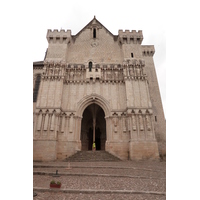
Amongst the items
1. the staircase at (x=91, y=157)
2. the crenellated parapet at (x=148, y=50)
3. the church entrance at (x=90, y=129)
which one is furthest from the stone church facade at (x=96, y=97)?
the crenellated parapet at (x=148, y=50)

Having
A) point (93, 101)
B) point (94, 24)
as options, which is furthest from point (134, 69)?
point (94, 24)

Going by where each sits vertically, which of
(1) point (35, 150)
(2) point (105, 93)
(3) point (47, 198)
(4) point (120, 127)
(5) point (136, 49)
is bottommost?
(3) point (47, 198)

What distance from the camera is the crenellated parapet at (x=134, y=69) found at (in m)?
16.2

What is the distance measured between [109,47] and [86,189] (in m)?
17.4

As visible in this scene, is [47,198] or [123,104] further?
[123,104]

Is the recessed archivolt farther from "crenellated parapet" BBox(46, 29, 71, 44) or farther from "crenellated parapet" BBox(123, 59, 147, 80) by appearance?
"crenellated parapet" BBox(46, 29, 71, 44)

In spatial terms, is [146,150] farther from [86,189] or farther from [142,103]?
[86,189]

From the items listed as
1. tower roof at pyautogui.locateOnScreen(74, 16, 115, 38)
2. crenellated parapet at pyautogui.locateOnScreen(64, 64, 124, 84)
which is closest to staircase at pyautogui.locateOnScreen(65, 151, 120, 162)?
crenellated parapet at pyautogui.locateOnScreen(64, 64, 124, 84)

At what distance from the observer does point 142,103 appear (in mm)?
15008

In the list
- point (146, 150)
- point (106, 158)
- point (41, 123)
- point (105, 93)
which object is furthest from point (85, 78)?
point (146, 150)

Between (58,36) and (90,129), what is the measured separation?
517 inches

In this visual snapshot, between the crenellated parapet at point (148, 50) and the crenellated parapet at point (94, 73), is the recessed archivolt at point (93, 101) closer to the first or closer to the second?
the crenellated parapet at point (94, 73)

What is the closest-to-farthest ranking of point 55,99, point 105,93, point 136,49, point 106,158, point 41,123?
point 106,158 → point 41,123 → point 55,99 → point 105,93 → point 136,49

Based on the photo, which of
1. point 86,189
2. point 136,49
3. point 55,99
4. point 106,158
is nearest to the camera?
point 86,189
